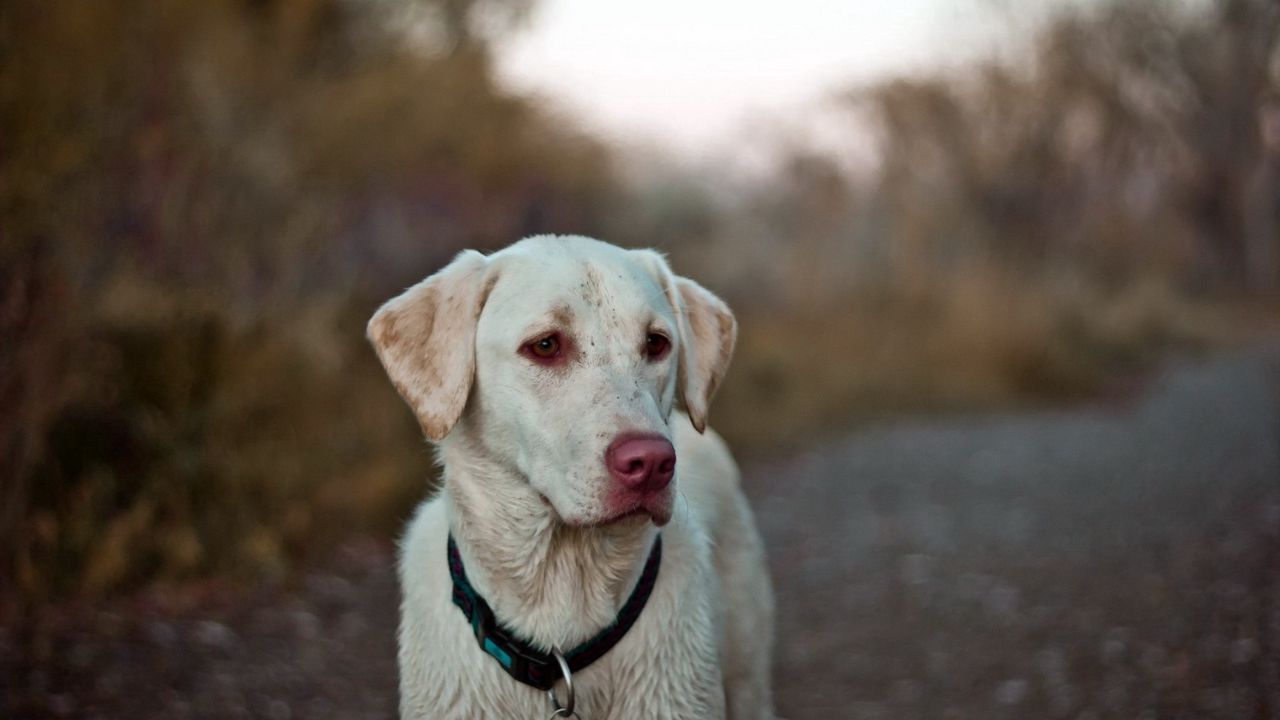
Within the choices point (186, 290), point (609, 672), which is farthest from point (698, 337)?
point (186, 290)

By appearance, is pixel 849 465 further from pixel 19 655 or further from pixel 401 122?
pixel 19 655

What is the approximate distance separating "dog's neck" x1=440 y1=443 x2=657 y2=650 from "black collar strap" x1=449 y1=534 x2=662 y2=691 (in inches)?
0.8

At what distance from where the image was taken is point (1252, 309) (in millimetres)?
28406

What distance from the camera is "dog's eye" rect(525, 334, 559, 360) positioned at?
2.61 meters

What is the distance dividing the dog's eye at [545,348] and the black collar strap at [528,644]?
0.55 metres

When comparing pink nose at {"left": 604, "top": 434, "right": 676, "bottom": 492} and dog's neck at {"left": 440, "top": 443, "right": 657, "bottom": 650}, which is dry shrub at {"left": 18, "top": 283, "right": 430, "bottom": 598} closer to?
dog's neck at {"left": 440, "top": 443, "right": 657, "bottom": 650}

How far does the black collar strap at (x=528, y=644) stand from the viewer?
2535 mm

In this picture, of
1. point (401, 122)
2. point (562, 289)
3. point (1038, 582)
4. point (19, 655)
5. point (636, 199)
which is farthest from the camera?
point (636, 199)

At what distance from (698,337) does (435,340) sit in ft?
2.45

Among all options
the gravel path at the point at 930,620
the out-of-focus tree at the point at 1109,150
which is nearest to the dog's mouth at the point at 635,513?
the gravel path at the point at 930,620

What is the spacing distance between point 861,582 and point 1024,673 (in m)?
1.71

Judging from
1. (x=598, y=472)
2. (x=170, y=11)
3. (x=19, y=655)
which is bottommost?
(x=19, y=655)

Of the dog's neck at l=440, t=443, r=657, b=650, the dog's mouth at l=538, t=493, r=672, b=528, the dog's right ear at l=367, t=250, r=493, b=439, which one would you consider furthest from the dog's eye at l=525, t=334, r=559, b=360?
the dog's mouth at l=538, t=493, r=672, b=528

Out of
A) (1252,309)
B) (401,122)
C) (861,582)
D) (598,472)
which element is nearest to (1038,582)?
(861,582)
